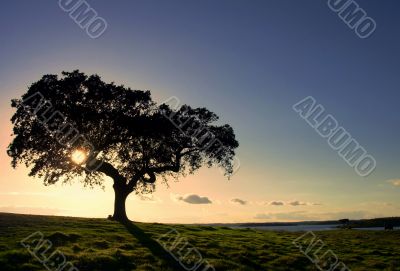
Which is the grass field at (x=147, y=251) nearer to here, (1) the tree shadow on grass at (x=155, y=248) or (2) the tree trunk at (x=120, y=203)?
(1) the tree shadow on grass at (x=155, y=248)

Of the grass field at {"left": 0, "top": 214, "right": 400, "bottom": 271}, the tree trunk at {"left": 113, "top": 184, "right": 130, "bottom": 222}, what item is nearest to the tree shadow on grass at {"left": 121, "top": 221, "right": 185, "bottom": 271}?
the grass field at {"left": 0, "top": 214, "right": 400, "bottom": 271}

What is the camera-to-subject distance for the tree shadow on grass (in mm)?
30511

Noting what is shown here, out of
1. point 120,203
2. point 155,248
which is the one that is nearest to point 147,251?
point 155,248

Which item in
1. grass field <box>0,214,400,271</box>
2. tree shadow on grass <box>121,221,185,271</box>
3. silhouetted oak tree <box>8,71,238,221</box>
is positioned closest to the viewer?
grass field <box>0,214,400,271</box>

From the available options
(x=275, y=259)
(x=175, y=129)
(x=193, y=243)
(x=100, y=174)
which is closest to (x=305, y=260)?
(x=275, y=259)

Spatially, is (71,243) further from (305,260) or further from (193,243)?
(305,260)

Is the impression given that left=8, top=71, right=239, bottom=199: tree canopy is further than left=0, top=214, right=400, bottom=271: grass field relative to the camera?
Yes

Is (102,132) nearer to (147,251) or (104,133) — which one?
(104,133)

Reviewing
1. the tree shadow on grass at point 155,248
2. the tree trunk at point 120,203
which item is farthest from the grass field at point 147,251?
the tree trunk at point 120,203

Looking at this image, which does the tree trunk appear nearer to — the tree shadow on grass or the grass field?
the grass field

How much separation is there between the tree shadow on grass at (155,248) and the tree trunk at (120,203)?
8860 millimetres

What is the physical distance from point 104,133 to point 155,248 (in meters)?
23.7

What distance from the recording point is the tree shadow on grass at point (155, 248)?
30511mm

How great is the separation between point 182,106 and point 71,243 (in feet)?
93.4
